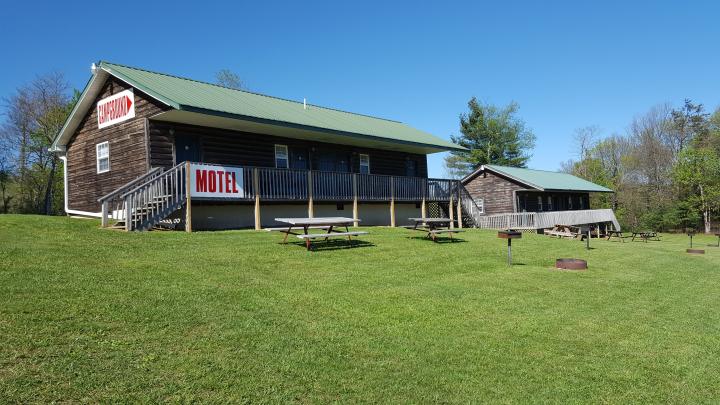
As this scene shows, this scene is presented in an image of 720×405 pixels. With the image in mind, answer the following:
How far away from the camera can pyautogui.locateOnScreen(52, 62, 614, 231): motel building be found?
1530 cm

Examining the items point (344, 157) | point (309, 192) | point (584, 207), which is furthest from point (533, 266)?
point (584, 207)

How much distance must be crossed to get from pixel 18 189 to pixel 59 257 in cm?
4230

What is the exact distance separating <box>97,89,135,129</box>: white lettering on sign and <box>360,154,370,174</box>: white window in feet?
34.9

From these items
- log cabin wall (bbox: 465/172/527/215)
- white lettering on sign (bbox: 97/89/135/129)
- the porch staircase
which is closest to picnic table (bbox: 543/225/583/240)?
log cabin wall (bbox: 465/172/527/215)

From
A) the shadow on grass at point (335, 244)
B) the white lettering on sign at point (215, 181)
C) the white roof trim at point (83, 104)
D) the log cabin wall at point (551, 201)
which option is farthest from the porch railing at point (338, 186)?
the log cabin wall at point (551, 201)

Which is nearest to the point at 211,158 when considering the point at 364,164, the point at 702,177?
the point at 364,164

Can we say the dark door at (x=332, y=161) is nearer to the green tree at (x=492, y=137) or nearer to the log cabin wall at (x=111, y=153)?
the log cabin wall at (x=111, y=153)

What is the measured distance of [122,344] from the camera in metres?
5.20

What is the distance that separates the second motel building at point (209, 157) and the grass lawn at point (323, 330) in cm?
432

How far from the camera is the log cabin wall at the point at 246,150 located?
16.8m

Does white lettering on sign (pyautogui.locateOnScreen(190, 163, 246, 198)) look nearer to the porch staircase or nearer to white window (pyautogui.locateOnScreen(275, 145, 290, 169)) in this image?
the porch staircase

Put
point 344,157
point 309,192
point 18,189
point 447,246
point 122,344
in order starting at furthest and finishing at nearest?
point 18,189, point 344,157, point 309,192, point 447,246, point 122,344

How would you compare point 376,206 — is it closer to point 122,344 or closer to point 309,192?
A: point 309,192

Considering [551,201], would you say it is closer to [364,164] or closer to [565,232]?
[565,232]
